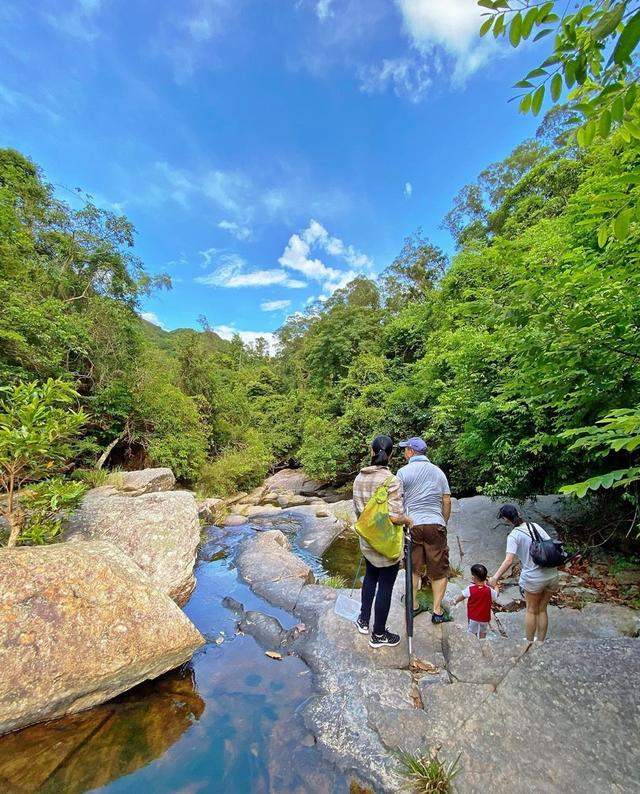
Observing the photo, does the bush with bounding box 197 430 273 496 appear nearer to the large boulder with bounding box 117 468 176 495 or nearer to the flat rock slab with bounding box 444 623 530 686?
the large boulder with bounding box 117 468 176 495

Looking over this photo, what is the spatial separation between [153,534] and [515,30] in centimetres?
628

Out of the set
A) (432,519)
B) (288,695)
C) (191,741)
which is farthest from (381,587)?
(191,741)

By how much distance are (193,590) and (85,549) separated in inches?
95.8

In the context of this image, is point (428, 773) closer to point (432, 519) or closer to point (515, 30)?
point (432, 519)

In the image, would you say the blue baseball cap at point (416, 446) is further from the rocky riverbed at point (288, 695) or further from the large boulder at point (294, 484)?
the large boulder at point (294, 484)

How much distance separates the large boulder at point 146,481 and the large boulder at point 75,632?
5.73 metres

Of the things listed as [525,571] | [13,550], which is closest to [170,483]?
[13,550]

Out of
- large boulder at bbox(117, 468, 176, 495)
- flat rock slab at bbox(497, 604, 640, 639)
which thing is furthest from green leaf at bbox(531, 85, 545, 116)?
large boulder at bbox(117, 468, 176, 495)

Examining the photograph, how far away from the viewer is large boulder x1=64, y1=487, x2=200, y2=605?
5172 mm

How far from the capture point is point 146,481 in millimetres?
9961

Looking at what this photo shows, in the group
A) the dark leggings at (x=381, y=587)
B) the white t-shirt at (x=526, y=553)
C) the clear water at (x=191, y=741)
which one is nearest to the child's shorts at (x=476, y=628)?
the white t-shirt at (x=526, y=553)

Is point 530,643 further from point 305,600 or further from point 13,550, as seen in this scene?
point 13,550

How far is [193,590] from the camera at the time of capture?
5.77 meters

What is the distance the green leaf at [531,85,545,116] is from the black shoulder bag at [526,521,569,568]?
355 centimetres
